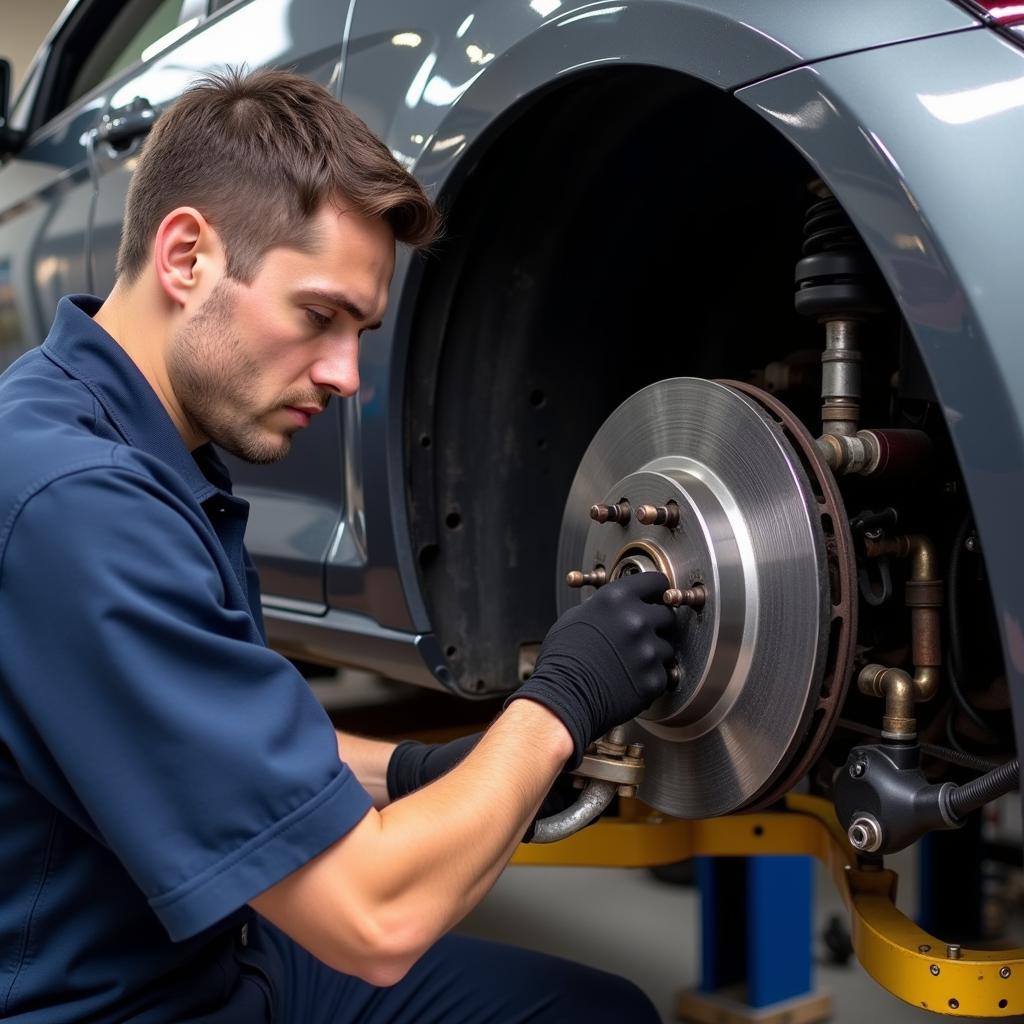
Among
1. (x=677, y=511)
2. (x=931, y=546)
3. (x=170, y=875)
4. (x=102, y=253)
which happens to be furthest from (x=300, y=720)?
(x=102, y=253)

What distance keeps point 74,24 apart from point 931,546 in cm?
205

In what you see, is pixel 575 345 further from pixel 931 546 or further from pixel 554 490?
pixel 931 546

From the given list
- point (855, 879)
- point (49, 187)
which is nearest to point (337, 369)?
point (855, 879)

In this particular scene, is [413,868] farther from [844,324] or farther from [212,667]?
[844,324]

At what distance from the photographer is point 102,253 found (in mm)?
1694

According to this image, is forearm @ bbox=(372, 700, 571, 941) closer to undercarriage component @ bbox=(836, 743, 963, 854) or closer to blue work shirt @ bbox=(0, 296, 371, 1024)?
blue work shirt @ bbox=(0, 296, 371, 1024)

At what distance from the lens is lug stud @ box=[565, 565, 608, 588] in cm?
99

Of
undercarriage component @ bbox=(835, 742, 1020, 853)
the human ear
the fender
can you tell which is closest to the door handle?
the fender

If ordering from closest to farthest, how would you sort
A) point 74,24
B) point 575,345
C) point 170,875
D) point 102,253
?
point 170,875 < point 575,345 < point 102,253 < point 74,24

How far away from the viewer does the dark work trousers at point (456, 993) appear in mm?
1057

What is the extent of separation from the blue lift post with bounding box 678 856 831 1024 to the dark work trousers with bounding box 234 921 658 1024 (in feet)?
2.19

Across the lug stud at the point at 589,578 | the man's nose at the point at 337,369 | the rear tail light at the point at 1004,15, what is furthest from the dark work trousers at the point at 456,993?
the rear tail light at the point at 1004,15

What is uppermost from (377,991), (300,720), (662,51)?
(662,51)

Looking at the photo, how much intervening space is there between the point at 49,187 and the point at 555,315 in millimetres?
1143
